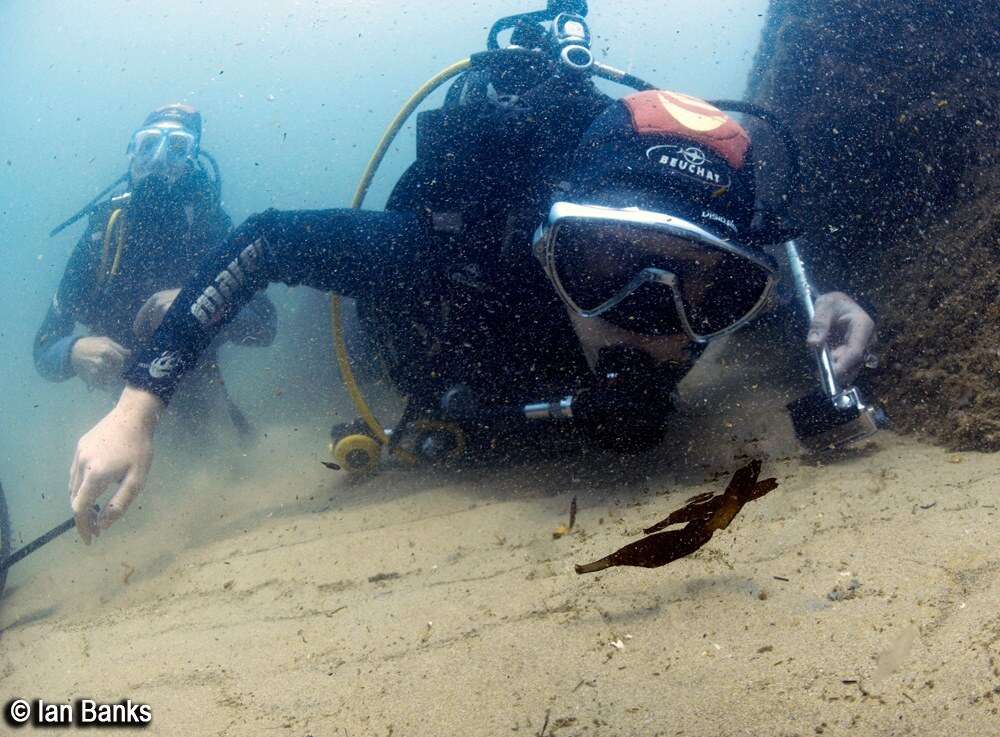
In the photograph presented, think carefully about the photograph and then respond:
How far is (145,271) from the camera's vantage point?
20.1 feet

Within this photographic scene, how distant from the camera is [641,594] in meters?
1.61

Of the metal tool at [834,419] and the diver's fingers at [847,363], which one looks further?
the diver's fingers at [847,363]

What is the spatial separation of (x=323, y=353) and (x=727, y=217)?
5.59m

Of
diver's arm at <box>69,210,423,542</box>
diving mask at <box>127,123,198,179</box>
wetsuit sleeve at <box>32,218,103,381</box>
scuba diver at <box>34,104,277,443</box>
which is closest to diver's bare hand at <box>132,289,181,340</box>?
scuba diver at <box>34,104,277,443</box>

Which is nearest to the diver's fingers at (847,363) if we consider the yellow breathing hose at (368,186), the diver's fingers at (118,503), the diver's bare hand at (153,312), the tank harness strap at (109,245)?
the yellow breathing hose at (368,186)

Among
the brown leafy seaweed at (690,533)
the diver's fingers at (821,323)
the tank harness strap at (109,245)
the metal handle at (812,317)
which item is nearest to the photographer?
the brown leafy seaweed at (690,533)

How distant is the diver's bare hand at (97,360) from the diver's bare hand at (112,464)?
2.91 metres

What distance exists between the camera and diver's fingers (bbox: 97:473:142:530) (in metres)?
2.61

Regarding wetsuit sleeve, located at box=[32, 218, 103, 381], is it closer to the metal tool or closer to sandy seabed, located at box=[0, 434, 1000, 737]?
sandy seabed, located at box=[0, 434, 1000, 737]

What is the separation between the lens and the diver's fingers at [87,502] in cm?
260

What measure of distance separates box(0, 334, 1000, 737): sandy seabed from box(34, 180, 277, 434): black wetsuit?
11.1 feet

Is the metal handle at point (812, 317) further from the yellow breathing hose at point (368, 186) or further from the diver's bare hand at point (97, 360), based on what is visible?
the diver's bare hand at point (97, 360)

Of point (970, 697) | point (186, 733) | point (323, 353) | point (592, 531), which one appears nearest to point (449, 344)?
point (592, 531)

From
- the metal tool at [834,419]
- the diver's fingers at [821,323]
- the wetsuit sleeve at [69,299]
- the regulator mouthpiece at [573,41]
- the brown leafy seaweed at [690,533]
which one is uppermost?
the regulator mouthpiece at [573,41]
